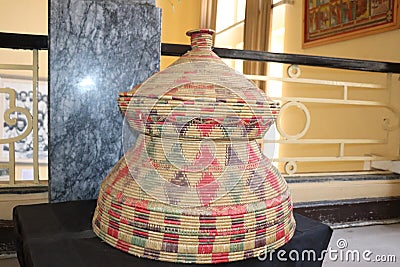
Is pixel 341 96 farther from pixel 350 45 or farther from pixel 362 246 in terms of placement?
pixel 362 246

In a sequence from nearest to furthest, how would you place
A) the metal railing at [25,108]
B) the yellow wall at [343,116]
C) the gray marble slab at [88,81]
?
the gray marble slab at [88,81]
the metal railing at [25,108]
the yellow wall at [343,116]

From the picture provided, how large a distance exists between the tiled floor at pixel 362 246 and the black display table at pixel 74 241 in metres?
0.55

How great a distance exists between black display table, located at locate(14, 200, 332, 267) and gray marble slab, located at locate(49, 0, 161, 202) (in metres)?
0.17

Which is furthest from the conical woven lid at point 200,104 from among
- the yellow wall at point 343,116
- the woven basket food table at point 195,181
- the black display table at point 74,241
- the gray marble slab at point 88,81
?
the yellow wall at point 343,116

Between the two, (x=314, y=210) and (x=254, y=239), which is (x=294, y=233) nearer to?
(x=254, y=239)

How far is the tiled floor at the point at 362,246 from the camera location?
1.42 m

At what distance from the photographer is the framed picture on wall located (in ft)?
10.2

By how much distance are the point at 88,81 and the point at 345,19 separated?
3.02 m

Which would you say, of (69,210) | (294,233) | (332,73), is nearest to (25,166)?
(332,73)

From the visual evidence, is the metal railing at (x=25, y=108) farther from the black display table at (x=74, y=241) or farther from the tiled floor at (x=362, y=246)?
the black display table at (x=74, y=241)

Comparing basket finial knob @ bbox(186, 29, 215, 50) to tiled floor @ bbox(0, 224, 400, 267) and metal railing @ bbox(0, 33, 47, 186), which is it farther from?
tiled floor @ bbox(0, 224, 400, 267)

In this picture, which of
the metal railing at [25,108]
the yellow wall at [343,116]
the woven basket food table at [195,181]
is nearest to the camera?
the woven basket food table at [195,181]

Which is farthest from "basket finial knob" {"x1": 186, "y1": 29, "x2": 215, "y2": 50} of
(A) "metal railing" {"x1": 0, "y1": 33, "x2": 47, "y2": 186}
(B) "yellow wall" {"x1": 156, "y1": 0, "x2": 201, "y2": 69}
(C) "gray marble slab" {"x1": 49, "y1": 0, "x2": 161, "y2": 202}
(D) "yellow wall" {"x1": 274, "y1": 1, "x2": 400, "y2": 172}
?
(B) "yellow wall" {"x1": 156, "y1": 0, "x2": 201, "y2": 69}

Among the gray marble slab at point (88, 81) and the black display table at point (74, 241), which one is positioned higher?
the gray marble slab at point (88, 81)
